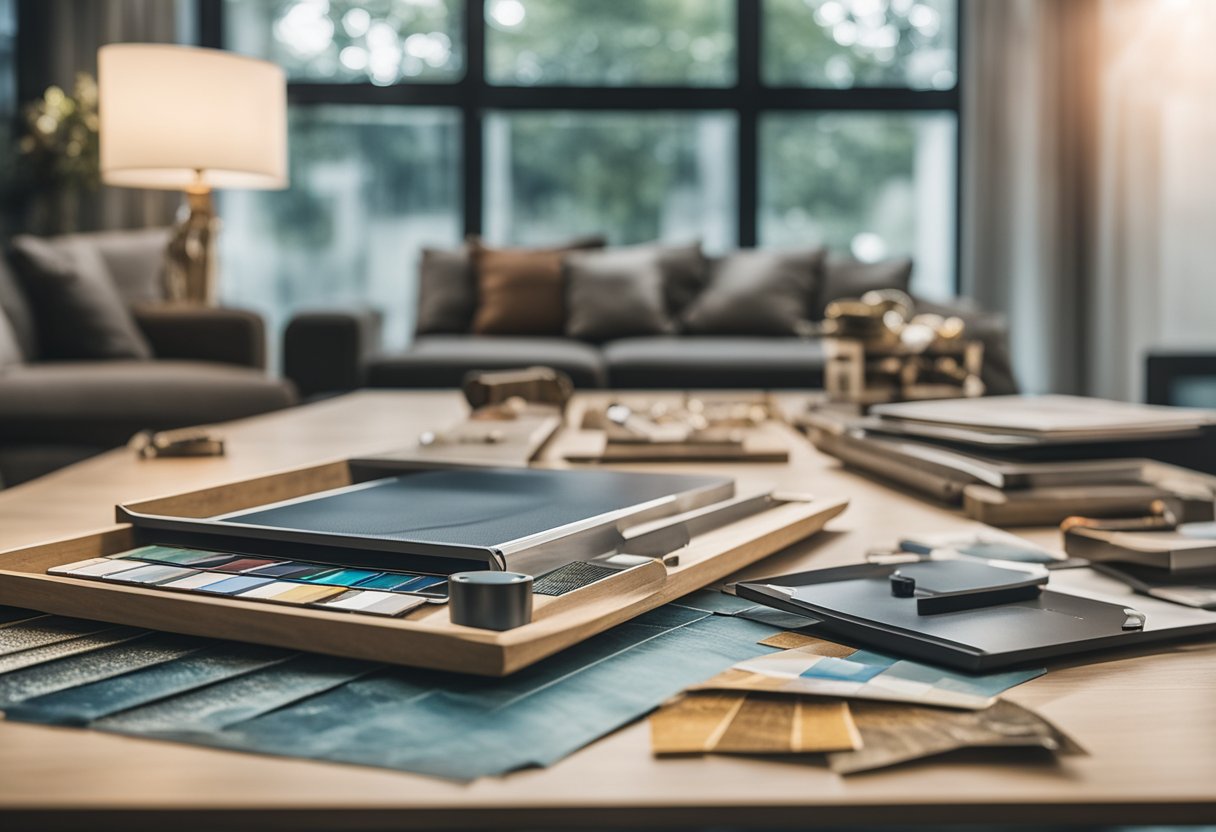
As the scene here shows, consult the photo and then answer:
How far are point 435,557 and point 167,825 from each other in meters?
0.21

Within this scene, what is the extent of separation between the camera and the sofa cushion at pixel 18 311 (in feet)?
10.7

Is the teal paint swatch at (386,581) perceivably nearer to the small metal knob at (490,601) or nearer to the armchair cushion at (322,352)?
the small metal knob at (490,601)

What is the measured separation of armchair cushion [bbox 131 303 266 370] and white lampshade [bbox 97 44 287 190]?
1.53 feet

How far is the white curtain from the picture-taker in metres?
4.61

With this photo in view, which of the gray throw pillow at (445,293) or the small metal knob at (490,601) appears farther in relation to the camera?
the gray throw pillow at (445,293)

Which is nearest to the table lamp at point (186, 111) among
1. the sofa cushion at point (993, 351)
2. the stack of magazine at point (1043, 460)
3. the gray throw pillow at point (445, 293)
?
the gray throw pillow at point (445, 293)

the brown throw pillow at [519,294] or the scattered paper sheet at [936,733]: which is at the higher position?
the brown throw pillow at [519,294]

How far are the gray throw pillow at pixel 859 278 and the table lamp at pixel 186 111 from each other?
2.02 metres

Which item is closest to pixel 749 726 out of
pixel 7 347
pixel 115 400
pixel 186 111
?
pixel 115 400

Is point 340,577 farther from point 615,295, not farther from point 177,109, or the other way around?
point 615,295

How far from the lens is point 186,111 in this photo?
3098 millimetres

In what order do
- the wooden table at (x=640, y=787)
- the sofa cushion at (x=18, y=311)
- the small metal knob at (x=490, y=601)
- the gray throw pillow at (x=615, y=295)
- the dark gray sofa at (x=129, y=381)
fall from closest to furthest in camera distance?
the wooden table at (x=640, y=787) → the small metal knob at (x=490, y=601) → the dark gray sofa at (x=129, y=381) → the sofa cushion at (x=18, y=311) → the gray throw pillow at (x=615, y=295)

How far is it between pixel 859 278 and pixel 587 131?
1.55 metres

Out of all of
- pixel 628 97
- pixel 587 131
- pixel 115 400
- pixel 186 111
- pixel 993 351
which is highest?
pixel 628 97
